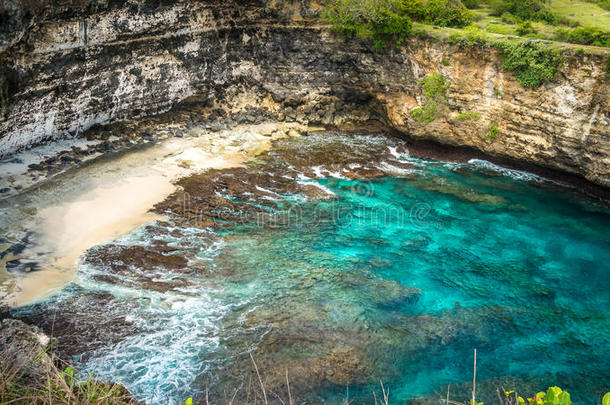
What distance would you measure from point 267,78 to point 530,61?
48.2 ft

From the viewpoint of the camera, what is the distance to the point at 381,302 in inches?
593

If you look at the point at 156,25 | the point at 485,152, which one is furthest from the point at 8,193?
the point at 485,152

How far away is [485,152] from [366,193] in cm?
745

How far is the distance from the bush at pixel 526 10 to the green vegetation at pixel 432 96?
28.1 ft

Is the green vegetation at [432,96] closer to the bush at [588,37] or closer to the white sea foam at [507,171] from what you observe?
the white sea foam at [507,171]

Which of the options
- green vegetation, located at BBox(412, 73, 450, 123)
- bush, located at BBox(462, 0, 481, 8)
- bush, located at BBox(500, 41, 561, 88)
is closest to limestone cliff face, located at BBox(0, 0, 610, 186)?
green vegetation, located at BBox(412, 73, 450, 123)

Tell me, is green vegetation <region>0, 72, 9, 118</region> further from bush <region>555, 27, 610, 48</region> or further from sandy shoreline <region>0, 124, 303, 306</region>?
bush <region>555, 27, 610, 48</region>

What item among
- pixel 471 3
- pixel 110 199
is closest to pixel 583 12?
pixel 471 3

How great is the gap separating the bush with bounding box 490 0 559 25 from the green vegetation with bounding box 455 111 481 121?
8.86 metres

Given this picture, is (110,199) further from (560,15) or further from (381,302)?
(560,15)

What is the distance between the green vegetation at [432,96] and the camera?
24625 millimetres

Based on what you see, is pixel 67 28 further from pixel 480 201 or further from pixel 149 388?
pixel 480 201

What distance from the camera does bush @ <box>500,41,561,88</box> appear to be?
21047 millimetres

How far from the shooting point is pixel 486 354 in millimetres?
13711
